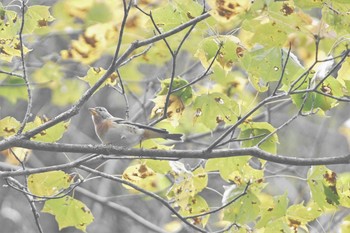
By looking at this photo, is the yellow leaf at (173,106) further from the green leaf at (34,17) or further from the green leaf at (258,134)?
the green leaf at (34,17)

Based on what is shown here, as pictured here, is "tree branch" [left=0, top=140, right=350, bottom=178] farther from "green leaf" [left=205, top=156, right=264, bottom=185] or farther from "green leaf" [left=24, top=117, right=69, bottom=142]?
"green leaf" [left=205, top=156, right=264, bottom=185]

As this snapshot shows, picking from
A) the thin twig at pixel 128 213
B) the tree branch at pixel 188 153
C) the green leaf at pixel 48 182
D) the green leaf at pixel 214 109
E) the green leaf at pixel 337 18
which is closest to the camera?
the green leaf at pixel 337 18

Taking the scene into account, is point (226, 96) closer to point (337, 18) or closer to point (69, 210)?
point (337, 18)

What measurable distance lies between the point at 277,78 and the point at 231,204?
72 centimetres

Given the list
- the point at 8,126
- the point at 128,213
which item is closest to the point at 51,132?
the point at 8,126

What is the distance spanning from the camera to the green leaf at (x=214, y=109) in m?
3.16

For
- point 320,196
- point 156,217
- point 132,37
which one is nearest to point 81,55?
Result: point 132,37

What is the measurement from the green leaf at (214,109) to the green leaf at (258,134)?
90 millimetres

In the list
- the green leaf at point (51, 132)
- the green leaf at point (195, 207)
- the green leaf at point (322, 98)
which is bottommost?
the green leaf at point (195, 207)

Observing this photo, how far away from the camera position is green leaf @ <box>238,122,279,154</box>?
10.5 feet

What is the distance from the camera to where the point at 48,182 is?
11.1 ft

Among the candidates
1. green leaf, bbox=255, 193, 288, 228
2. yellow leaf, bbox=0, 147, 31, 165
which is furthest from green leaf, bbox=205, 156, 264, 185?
yellow leaf, bbox=0, 147, 31, 165

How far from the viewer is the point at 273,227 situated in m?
3.23

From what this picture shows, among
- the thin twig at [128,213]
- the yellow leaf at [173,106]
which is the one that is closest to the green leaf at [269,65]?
the yellow leaf at [173,106]
